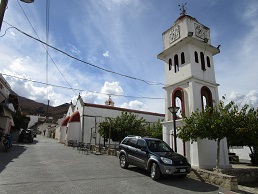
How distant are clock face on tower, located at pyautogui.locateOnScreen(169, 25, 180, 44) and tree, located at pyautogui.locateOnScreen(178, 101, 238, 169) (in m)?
6.84

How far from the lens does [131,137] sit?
1193cm

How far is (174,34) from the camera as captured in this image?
16.1 meters

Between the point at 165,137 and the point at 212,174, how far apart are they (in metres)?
6.17

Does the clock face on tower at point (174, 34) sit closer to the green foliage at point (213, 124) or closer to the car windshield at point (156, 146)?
the green foliage at point (213, 124)

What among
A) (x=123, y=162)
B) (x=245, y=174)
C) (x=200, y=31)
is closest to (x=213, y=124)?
(x=245, y=174)

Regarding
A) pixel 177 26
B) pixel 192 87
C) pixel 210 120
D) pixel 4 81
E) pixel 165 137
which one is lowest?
pixel 165 137

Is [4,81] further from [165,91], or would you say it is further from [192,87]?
[192,87]

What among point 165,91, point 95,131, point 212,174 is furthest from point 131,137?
point 95,131

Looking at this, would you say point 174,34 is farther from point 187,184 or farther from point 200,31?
point 187,184

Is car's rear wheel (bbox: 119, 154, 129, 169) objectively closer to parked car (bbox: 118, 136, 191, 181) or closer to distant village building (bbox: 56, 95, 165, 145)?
parked car (bbox: 118, 136, 191, 181)

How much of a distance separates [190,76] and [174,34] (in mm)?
4047

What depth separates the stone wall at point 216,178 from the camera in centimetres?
806

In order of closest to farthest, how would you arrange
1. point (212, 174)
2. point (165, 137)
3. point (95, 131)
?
1. point (212, 174)
2. point (165, 137)
3. point (95, 131)

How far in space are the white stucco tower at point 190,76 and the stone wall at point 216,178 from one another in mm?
3138
